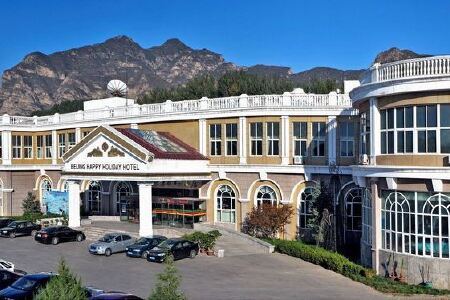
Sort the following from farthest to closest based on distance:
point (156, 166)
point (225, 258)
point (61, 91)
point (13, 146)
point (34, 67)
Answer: point (34, 67) → point (61, 91) → point (13, 146) → point (156, 166) → point (225, 258)

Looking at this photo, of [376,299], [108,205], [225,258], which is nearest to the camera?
[376,299]

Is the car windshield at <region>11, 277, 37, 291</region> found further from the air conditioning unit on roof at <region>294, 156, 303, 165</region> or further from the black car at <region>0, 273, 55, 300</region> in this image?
the air conditioning unit on roof at <region>294, 156, 303, 165</region>

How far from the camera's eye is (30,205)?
51281 millimetres

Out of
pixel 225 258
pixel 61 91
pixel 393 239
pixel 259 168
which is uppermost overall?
pixel 61 91

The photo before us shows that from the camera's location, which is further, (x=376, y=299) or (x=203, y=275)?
(x=203, y=275)

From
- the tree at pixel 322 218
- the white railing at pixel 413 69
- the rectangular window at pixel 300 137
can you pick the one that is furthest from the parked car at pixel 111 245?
the white railing at pixel 413 69

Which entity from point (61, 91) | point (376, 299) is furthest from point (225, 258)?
point (61, 91)

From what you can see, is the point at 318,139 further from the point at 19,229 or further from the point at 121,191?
the point at 19,229

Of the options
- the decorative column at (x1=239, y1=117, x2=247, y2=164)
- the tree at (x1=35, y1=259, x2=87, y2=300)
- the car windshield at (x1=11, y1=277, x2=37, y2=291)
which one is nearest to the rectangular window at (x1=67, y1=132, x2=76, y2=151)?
the decorative column at (x1=239, y1=117, x2=247, y2=164)

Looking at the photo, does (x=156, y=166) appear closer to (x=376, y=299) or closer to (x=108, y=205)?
(x=108, y=205)

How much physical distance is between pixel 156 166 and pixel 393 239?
1679cm

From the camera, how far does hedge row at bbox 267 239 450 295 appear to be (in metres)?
23.0

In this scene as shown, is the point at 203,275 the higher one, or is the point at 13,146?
the point at 13,146

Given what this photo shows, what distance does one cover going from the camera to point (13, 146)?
175 ft
